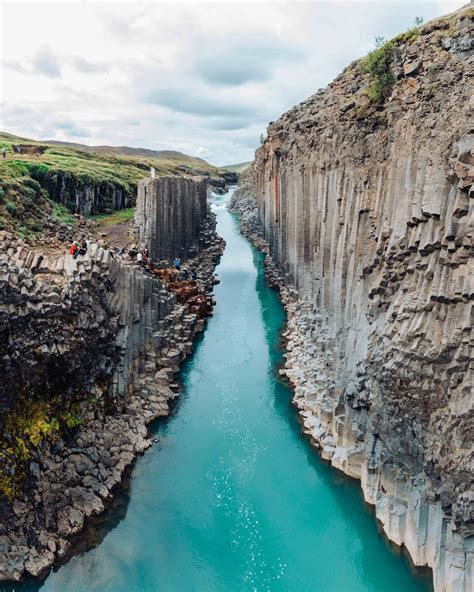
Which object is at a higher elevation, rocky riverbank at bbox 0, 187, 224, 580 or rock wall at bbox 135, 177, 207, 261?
rock wall at bbox 135, 177, 207, 261

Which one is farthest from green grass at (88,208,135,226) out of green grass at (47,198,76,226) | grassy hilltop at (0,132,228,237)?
green grass at (47,198,76,226)

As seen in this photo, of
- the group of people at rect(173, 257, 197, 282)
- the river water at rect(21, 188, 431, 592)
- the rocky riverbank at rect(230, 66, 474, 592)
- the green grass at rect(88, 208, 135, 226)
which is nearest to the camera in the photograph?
the rocky riverbank at rect(230, 66, 474, 592)

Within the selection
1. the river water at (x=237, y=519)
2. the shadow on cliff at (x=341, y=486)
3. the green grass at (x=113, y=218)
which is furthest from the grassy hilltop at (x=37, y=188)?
the shadow on cliff at (x=341, y=486)

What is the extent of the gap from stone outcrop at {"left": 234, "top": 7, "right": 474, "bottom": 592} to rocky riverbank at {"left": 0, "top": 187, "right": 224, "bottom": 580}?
818 cm

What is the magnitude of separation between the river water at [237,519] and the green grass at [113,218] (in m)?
19.2

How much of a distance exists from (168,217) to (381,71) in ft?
70.2

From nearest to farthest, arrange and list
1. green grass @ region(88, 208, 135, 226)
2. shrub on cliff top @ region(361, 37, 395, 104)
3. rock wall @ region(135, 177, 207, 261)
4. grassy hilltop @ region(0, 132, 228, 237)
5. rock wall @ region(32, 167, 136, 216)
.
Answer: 1. shrub on cliff top @ region(361, 37, 395, 104)
2. grassy hilltop @ region(0, 132, 228, 237)
3. rock wall @ region(135, 177, 207, 261)
4. rock wall @ region(32, 167, 136, 216)
5. green grass @ region(88, 208, 135, 226)

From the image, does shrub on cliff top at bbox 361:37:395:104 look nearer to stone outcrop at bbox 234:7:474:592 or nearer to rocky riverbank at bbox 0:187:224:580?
stone outcrop at bbox 234:7:474:592

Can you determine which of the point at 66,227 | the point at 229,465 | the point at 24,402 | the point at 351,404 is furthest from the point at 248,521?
the point at 66,227

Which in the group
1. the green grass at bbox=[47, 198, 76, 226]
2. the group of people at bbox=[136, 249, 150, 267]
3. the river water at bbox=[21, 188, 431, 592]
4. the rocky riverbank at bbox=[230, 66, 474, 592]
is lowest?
the river water at bbox=[21, 188, 431, 592]

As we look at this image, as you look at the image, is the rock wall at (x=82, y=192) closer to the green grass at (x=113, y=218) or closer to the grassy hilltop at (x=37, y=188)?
the grassy hilltop at (x=37, y=188)

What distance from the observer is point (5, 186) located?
27625mm

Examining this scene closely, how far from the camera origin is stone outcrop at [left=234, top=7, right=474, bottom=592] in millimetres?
12805

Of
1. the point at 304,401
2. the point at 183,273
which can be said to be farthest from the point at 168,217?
the point at 304,401
